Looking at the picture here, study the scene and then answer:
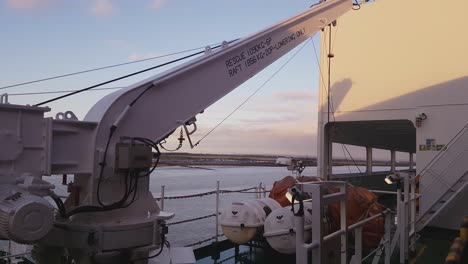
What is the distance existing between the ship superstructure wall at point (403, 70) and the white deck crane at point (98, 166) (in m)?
6.73

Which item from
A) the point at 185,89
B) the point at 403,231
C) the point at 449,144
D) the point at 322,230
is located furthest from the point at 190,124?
the point at 449,144

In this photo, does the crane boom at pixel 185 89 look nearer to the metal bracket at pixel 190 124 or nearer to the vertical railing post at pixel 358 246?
the metal bracket at pixel 190 124

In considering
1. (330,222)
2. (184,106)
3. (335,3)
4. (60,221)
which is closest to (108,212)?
(60,221)

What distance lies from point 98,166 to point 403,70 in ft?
28.7

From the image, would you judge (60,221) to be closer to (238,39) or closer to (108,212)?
(108,212)

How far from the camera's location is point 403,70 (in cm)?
1055

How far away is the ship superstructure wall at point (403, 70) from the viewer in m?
9.57

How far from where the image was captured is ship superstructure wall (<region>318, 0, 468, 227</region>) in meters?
9.57

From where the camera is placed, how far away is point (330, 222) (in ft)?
20.7

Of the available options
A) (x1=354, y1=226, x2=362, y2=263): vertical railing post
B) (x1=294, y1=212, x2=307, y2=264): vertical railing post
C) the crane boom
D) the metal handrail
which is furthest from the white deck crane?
the metal handrail

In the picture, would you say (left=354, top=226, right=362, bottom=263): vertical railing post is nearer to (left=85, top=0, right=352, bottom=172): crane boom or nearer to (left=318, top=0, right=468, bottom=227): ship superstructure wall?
(left=85, top=0, right=352, bottom=172): crane boom

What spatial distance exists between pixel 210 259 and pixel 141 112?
12.3 ft

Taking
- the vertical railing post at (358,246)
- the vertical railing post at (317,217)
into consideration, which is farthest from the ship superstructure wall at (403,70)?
the vertical railing post at (317,217)

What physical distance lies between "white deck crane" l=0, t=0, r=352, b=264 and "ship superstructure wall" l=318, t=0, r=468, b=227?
6.73 m
